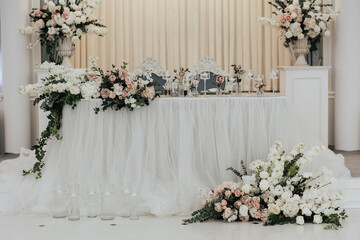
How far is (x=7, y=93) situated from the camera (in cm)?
802

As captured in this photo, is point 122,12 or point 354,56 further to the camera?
point 122,12

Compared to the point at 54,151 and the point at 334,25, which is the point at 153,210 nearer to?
the point at 54,151

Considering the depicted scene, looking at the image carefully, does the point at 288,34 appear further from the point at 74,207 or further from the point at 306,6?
the point at 74,207

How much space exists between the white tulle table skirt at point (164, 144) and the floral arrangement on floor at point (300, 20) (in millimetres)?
2123

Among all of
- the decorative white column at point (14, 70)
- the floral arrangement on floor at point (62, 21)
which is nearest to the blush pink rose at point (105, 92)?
the floral arrangement on floor at point (62, 21)

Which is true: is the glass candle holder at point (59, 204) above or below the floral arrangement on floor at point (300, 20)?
below

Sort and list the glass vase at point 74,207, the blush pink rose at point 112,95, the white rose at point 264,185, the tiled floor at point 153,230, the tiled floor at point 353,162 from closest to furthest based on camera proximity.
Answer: the tiled floor at point 153,230, the white rose at point 264,185, the glass vase at point 74,207, the blush pink rose at point 112,95, the tiled floor at point 353,162

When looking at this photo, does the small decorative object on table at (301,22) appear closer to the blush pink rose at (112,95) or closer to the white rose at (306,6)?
the white rose at (306,6)

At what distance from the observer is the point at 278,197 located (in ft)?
17.4

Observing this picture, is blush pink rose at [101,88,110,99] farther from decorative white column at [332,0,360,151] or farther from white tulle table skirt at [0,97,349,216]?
decorative white column at [332,0,360,151]

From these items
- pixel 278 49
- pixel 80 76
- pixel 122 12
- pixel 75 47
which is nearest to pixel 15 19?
pixel 75 47

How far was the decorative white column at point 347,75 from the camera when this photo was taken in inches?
313

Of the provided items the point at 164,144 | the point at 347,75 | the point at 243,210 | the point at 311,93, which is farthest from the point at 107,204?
the point at 347,75

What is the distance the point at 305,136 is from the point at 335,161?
17.3 inches
